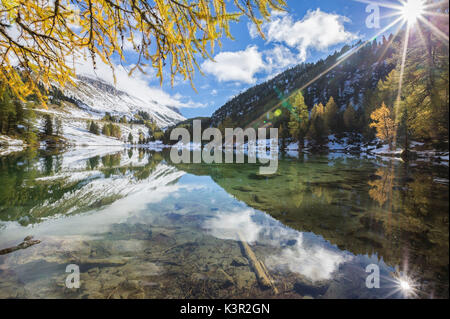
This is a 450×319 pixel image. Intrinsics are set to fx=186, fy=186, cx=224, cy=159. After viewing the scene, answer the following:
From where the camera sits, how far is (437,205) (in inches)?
241

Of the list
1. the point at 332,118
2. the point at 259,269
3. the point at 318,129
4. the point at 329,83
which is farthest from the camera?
the point at 329,83

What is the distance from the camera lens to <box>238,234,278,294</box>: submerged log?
115 inches

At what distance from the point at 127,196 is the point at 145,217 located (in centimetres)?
286

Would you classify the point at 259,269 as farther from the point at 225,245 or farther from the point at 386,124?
the point at 386,124

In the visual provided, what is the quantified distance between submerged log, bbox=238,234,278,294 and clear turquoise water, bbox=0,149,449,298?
32 mm

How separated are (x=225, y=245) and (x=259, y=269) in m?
1.14

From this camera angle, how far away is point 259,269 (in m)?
3.28

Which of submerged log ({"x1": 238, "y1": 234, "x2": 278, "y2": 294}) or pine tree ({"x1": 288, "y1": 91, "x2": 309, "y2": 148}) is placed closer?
submerged log ({"x1": 238, "y1": 234, "x2": 278, "y2": 294})

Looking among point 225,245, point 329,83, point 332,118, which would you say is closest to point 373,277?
point 225,245

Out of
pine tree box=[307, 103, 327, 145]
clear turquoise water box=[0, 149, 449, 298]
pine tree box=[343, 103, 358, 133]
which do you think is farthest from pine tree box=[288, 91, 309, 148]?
clear turquoise water box=[0, 149, 449, 298]

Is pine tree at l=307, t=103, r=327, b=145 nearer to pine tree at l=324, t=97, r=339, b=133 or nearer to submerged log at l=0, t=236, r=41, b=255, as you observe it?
pine tree at l=324, t=97, r=339, b=133

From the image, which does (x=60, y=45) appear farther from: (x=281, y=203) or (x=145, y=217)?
(x=281, y=203)

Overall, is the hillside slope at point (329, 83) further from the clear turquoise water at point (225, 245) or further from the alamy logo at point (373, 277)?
the alamy logo at point (373, 277)
